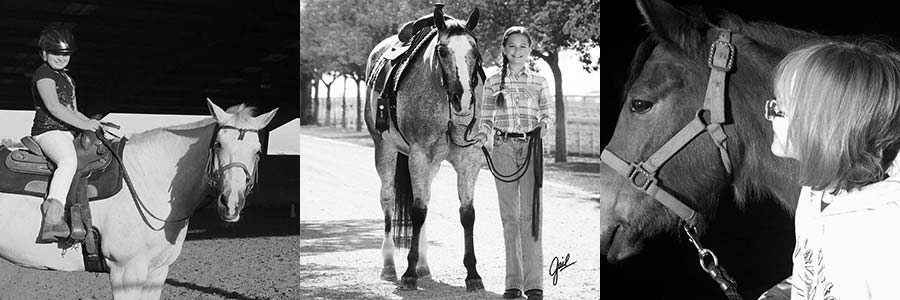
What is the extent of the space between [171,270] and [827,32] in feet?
10.4

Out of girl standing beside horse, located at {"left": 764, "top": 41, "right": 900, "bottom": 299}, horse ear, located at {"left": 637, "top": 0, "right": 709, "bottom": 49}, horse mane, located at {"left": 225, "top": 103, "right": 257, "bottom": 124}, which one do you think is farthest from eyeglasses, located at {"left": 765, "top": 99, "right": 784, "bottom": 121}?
horse mane, located at {"left": 225, "top": 103, "right": 257, "bottom": 124}

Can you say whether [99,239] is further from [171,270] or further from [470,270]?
[470,270]

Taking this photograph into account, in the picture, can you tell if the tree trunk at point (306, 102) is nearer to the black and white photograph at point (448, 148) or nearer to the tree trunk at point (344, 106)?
the black and white photograph at point (448, 148)

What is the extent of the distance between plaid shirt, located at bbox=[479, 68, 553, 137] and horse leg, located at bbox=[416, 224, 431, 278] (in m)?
0.57

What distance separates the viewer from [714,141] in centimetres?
264

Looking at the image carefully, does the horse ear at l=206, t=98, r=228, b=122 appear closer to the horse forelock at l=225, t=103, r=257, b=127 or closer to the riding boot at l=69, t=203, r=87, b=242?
the horse forelock at l=225, t=103, r=257, b=127

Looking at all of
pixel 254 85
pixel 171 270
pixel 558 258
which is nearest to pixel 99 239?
pixel 171 270

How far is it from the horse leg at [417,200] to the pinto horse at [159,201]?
2.34 ft

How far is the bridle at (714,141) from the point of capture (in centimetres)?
259

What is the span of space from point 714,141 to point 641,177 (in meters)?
0.25

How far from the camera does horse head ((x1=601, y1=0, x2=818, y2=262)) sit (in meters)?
2.64

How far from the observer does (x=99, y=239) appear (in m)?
3.30

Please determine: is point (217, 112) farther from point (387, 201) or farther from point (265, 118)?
point (387, 201)

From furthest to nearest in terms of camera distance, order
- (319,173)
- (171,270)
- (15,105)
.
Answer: (319,173)
(171,270)
(15,105)
